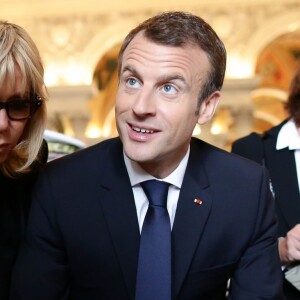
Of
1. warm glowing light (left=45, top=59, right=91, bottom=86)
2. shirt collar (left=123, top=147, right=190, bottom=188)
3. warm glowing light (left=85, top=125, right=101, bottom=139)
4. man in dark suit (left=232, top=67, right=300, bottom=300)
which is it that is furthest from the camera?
warm glowing light (left=85, top=125, right=101, bottom=139)

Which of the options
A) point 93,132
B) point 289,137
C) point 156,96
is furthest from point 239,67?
point 156,96

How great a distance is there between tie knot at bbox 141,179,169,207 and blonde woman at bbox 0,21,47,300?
45 centimetres

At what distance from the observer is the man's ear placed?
1.61 m

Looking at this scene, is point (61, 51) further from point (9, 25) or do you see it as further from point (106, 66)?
point (9, 25)

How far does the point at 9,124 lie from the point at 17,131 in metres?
0.04

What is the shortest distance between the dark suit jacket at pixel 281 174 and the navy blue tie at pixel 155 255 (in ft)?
2.69

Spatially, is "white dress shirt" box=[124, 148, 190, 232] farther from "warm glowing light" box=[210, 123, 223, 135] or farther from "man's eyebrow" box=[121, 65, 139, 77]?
"warm glowing light" box=[210, 123, 223, 135]

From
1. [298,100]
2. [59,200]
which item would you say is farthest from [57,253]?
[298,100]

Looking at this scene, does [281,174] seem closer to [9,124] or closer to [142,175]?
[142,175]

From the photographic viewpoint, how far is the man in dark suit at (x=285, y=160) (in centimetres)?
214

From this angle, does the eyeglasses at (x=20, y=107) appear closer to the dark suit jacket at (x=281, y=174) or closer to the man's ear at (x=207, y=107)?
the man's ear at (x=207, y=107)

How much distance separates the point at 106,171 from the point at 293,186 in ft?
3.24

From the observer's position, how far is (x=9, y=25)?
1562 mm

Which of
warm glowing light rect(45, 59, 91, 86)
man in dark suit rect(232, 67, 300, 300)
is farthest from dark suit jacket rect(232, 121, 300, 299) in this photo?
warm glowing light rect(45, 59, 91, 86)
